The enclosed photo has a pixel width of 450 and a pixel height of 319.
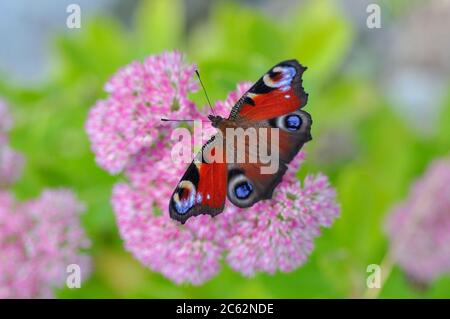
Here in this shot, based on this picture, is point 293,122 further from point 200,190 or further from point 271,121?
point 200,190

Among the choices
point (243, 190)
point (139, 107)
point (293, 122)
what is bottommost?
point (243, 190)

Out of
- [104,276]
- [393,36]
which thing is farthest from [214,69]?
[393,36]

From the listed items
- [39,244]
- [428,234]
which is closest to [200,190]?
[39,244]

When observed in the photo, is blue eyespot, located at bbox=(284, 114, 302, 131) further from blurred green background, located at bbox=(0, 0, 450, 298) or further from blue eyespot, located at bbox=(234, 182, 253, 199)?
blurred green background, located at bbox=(0, 0, 450, 298)

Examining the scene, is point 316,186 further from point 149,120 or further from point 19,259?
point 19,259

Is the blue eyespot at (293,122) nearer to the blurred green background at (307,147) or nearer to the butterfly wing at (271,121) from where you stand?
the butterfly wing at (271,121)

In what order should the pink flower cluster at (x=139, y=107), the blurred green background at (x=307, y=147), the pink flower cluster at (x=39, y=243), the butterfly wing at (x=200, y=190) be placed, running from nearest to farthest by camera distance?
the butterfly wing at (x=200, y=190) → the pink flower cluster at (x=139, y=107) → the pink flower cluster at (x=39, y=243) → the blurred green background at (x=307, y=147)

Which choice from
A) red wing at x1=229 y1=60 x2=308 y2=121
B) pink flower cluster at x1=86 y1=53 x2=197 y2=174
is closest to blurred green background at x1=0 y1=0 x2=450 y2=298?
pink flower cluster at x1=86 y1=53 x2=197 y2=174

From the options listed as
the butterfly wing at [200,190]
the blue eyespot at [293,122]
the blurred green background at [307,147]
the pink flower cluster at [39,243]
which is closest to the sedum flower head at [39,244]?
the pink flower cluster at [39,243]
